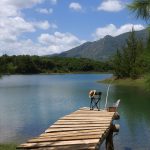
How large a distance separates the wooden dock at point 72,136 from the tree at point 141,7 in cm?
379

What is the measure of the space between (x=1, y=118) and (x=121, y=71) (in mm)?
71544

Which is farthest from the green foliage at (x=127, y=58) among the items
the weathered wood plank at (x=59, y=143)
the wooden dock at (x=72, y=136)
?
the weathered wood plank at (x=59, y=143)

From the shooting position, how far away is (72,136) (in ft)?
40.3

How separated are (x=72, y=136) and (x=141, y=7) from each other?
15.3 feet

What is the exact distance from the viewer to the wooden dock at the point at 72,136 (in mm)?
10656

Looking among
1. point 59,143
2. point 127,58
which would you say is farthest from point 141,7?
point 127,58

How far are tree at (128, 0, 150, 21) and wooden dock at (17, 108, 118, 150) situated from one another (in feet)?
12.5

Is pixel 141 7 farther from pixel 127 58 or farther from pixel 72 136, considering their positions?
pixel 127 58

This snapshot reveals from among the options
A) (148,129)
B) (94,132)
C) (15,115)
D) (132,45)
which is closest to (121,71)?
(132,45)

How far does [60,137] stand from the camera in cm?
1211

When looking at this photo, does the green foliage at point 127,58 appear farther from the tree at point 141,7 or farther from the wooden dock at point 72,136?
the tree at point 141,7

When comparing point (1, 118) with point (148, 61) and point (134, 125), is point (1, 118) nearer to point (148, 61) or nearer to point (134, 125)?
point (134, 125)

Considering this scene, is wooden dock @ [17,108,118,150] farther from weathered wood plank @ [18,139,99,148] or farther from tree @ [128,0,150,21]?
tree @ [128,0,150,21]

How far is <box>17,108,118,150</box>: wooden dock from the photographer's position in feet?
35.0
